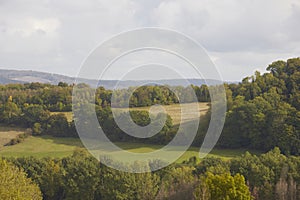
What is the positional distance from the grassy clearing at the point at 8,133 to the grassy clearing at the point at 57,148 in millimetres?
2466

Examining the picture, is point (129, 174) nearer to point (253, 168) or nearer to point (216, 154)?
point (253, 168)

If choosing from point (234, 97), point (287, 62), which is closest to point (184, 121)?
point (234, 97)

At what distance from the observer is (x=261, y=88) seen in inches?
2472

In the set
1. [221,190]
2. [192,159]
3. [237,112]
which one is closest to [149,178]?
[192,159]

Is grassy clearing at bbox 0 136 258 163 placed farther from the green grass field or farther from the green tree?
the green tree

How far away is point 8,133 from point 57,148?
1329 cm

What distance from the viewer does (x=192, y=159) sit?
42844 mm

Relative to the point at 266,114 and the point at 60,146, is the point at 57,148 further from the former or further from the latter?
the point at 266,114

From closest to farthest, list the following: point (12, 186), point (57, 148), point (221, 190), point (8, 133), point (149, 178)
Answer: point (221, 190) → point (12, 186) → point (149, 178) → point (57, 148) → point (8, 133)

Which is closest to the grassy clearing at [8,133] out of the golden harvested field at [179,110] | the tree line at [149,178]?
the tree line at [149,178]

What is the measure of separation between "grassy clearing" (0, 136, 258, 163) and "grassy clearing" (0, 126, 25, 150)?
247cm

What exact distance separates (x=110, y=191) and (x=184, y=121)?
35.6ft

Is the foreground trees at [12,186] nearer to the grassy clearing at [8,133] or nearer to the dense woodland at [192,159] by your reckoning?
the dense woodland at [192,159]

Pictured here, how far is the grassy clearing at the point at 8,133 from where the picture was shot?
63.2m
